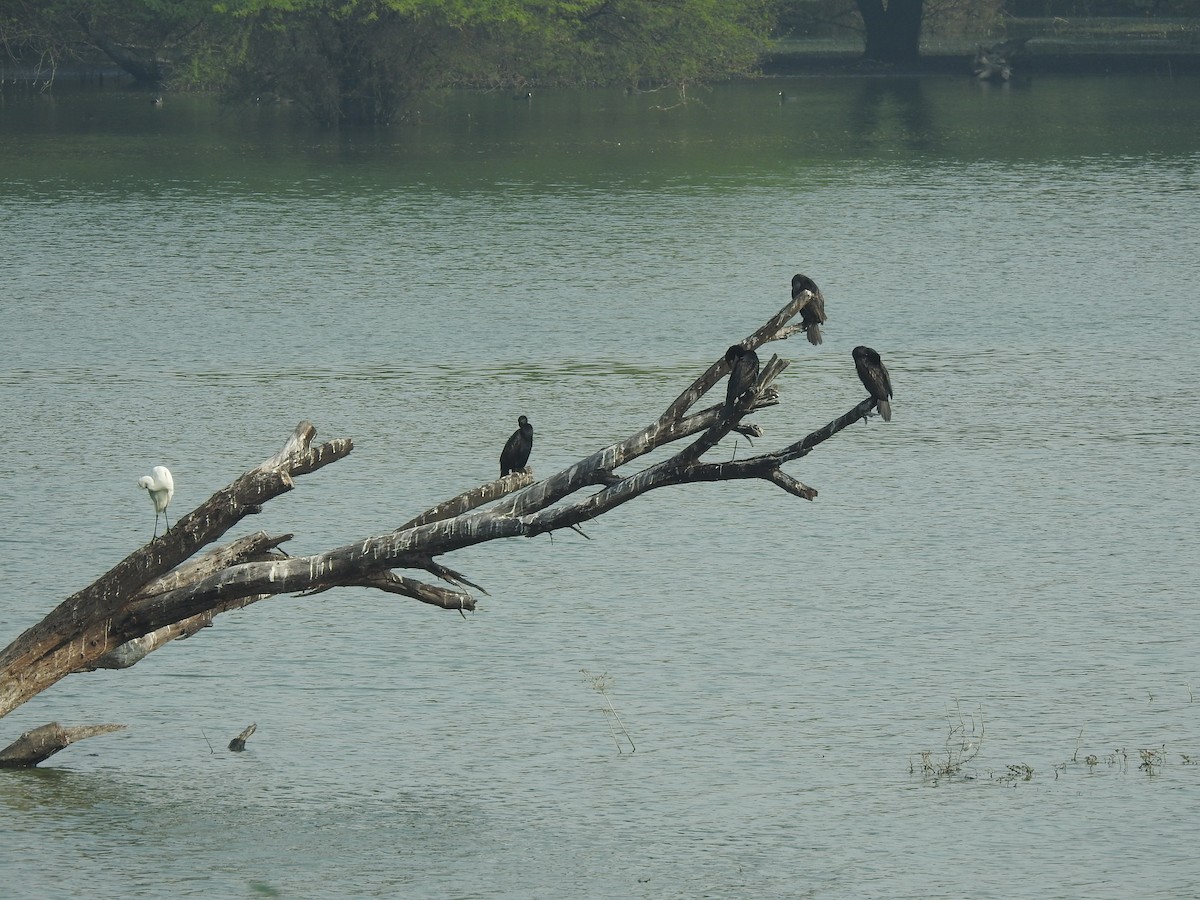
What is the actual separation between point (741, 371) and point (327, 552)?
2.54 metres

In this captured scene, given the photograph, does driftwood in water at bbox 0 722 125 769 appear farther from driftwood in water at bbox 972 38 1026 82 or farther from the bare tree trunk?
the bare tree trunk

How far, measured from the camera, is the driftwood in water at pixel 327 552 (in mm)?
9203

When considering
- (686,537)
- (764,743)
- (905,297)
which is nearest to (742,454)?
(686,537)

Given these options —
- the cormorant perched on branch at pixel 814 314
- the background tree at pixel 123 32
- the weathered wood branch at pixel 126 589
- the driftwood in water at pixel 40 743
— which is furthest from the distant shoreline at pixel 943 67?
the cormorant perched on branch at pixel 814 314

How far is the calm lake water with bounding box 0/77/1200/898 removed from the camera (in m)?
10.2

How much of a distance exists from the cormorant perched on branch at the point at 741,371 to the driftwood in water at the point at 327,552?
0.04 m

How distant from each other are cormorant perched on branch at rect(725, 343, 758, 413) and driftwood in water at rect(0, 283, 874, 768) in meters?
0.04

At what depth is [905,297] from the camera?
27.6m

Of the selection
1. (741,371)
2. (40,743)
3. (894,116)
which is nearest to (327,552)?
(40,743)

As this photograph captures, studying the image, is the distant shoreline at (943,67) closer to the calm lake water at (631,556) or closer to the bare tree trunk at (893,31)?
the bare tree trunk at (893,31)

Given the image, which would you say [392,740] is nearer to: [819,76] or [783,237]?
[783,237]

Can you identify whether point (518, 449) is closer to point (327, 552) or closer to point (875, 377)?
point (327, 552)

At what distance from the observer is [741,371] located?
870cm

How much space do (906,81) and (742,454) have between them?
5426 centimetres
